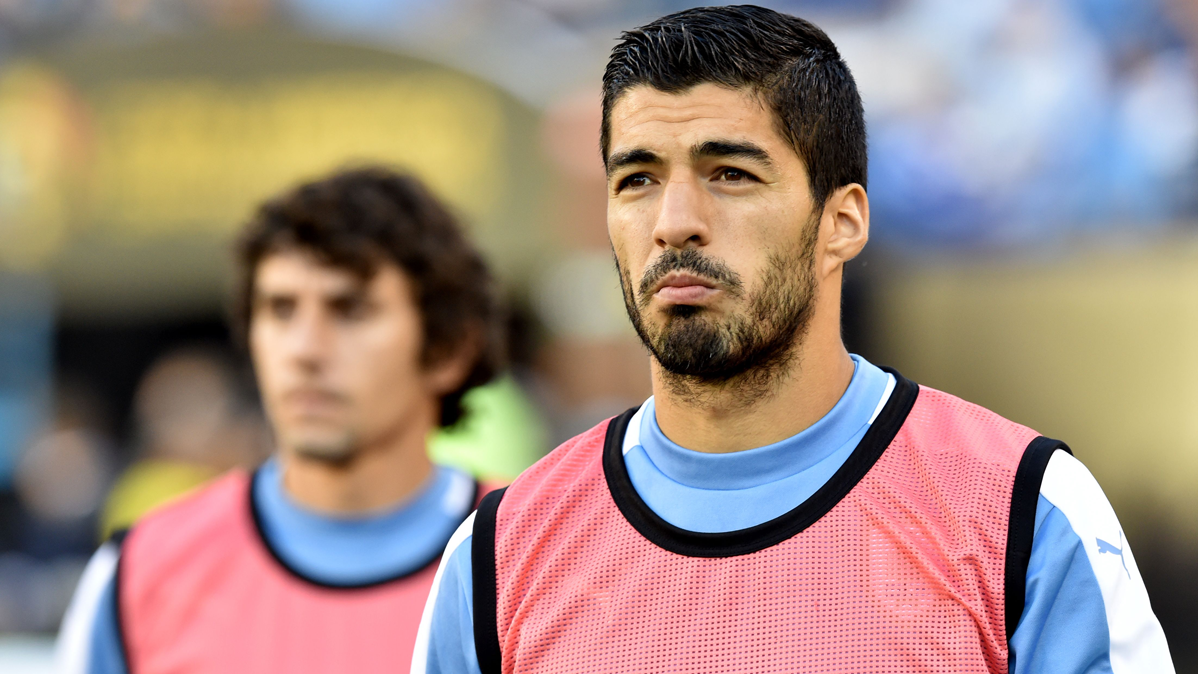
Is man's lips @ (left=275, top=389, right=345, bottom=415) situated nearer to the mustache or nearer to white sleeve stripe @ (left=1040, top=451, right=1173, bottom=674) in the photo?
the mustache

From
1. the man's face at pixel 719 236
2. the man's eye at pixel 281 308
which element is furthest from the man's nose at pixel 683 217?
the man's eye at pixel 281 308

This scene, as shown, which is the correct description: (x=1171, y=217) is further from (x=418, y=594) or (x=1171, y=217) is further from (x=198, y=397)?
(x=418, y=594)

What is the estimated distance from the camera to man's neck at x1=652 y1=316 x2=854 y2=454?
2.14m

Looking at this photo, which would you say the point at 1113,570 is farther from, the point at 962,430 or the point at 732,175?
the point at 732,175

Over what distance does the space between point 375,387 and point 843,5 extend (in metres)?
7.32

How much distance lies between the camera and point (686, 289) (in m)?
2.06

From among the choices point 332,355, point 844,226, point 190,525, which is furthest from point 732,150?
point 190,525

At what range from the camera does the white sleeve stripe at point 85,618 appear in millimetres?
3365

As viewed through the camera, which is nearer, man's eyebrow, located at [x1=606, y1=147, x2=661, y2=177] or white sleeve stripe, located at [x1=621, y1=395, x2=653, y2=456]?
man's eyebrow, located at [x1=606, y1=147, x2=661, y2=177]

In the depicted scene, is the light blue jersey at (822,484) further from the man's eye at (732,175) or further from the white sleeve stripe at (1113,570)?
the man's eye at (732,175)

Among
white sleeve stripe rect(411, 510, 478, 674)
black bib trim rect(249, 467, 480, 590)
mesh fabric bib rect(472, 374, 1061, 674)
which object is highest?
mesh fabric bib rect(472, 374, 1061, 674)

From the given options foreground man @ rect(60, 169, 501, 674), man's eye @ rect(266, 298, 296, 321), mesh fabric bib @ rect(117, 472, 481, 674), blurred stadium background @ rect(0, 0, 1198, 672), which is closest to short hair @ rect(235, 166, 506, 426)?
foreground man @ rect(60, 169, 501, 674)

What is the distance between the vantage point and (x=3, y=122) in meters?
10.6

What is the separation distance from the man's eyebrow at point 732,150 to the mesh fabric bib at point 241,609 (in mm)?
1698
